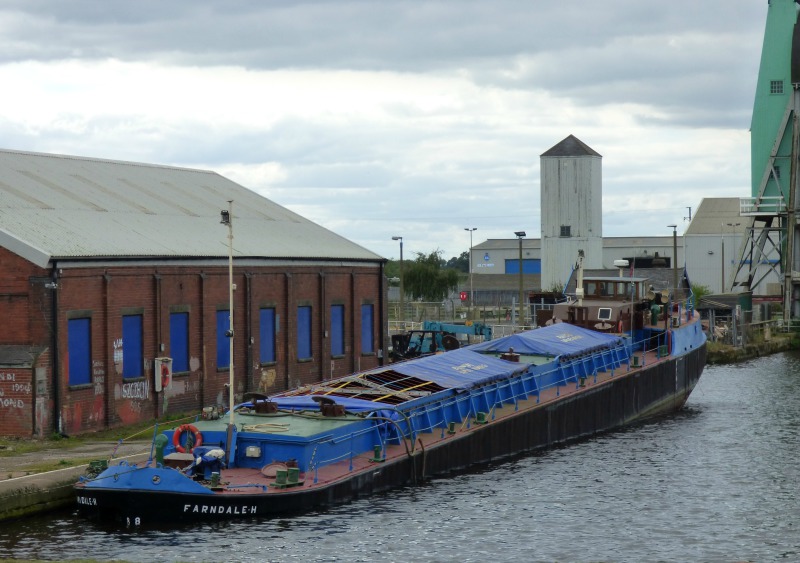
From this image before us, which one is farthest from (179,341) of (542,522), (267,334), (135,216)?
(542,522)

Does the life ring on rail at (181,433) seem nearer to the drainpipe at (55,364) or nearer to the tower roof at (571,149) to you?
the drainpipe at (55,364)

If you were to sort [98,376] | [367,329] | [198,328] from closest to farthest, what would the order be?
[98,376]
[198,328]
[367,329]

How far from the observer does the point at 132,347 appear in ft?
151

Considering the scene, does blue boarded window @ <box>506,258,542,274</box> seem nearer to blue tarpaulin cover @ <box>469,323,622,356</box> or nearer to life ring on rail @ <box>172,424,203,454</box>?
blue tarpaulin cover @ <box>469,323,622,356</box>

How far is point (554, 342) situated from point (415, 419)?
15.3m

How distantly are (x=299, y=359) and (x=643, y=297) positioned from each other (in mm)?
18013

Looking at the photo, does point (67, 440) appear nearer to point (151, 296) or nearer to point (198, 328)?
point (151, 296)

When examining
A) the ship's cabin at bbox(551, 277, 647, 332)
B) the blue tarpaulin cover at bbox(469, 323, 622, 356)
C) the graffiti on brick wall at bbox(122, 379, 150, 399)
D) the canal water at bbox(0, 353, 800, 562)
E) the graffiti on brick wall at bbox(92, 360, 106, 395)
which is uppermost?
the ship's cabin at bbox(551, 277, 647, 332)

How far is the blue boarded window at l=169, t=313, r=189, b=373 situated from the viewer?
48.5 metres

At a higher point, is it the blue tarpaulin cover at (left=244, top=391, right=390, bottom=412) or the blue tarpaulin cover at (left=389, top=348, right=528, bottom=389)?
the blue tarpaulin cover at (left=389, top=348, right=528, bottom=389)

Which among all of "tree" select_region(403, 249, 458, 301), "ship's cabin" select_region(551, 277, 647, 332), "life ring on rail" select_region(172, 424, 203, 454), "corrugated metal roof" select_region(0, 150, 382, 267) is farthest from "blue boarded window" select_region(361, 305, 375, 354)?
"tree" select_region(403, 249, 458, 301)

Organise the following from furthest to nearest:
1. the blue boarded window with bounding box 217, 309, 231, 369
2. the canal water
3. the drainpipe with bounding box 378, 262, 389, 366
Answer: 1. the drainpipe with bounding box 378, 262, 389, 366
2. the blue boarded window with bounding box 217, 309, 231, 369
3. the canal water

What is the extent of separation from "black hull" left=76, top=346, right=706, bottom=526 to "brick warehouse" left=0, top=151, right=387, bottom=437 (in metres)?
11.8

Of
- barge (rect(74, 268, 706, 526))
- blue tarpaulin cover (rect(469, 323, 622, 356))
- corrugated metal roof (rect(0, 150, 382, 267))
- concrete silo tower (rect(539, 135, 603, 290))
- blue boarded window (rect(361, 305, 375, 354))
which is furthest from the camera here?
concrete silo tower (rect(539, 135, 603, 290))
